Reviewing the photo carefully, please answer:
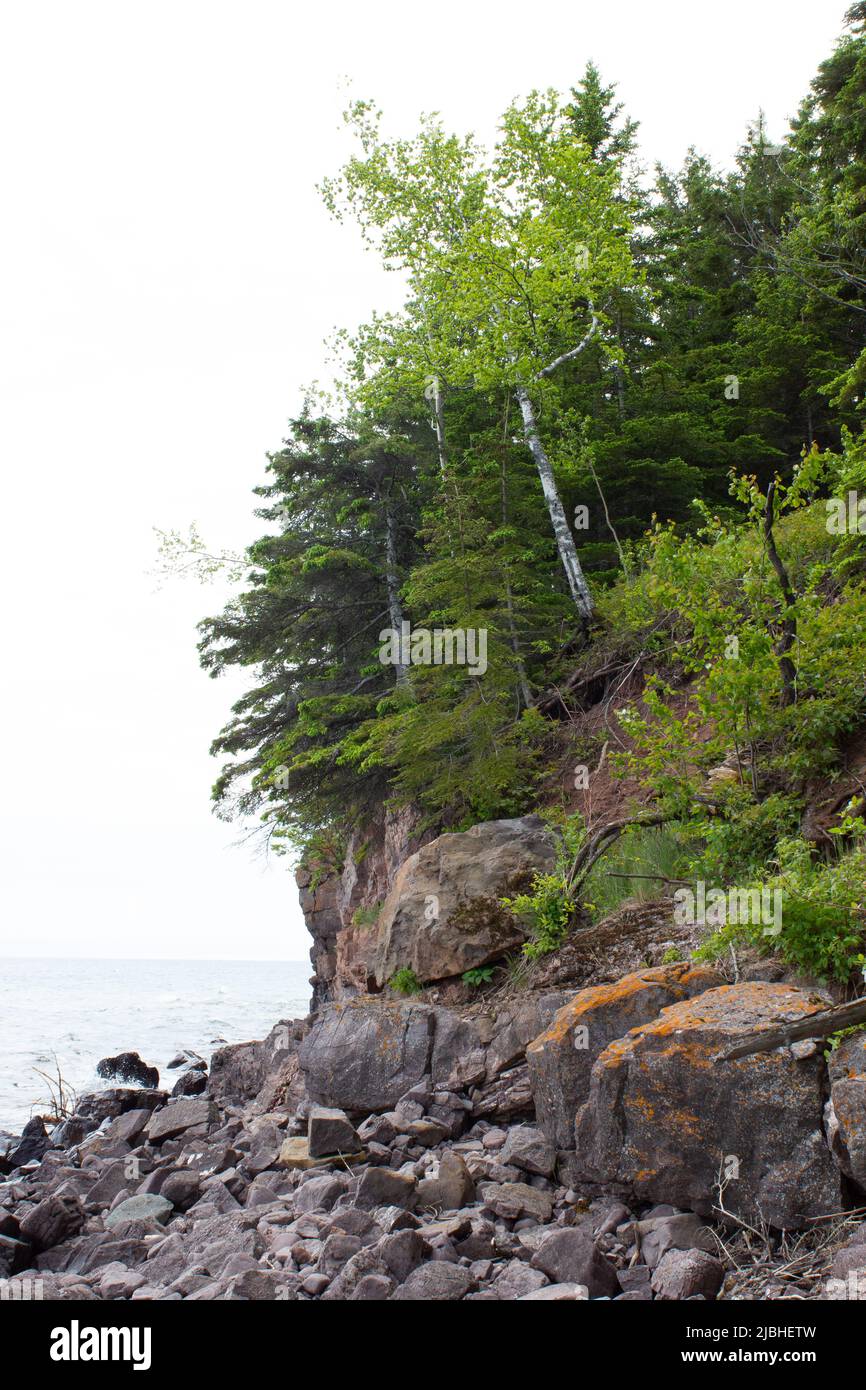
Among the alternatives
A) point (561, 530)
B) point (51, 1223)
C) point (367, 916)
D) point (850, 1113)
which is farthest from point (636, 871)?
point (367, 916)

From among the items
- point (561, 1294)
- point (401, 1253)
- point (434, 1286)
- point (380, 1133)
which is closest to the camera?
point (561, 1294)

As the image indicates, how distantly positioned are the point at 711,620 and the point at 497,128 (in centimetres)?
1613

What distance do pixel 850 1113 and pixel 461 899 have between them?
564 centimetres

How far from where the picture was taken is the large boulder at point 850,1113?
16.2 feet

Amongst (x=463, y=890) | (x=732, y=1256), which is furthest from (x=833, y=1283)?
(x=463, y=890)

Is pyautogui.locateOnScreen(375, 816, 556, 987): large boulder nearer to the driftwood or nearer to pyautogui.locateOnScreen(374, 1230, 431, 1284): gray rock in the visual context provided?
pyautogui.locateOnScreen(374, 1230, 431, 1284): gray rock

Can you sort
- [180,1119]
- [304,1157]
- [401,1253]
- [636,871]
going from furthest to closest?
[180,1119]
[636,871]
[304,1157]
[401,1253]

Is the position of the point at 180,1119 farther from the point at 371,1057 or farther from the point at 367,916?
the point at 367,916

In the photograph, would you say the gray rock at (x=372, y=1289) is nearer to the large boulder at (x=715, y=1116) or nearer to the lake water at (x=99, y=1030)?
the large boulder at (x=715, y=1116)

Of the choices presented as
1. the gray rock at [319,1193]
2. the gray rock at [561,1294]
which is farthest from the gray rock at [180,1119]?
the gray rock at [561,1294]

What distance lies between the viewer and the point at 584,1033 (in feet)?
22.4

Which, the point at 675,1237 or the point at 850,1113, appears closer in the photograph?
the point at 850,1113

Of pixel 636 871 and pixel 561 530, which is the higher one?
pixel 561 530

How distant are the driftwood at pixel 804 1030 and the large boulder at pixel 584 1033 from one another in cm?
134
